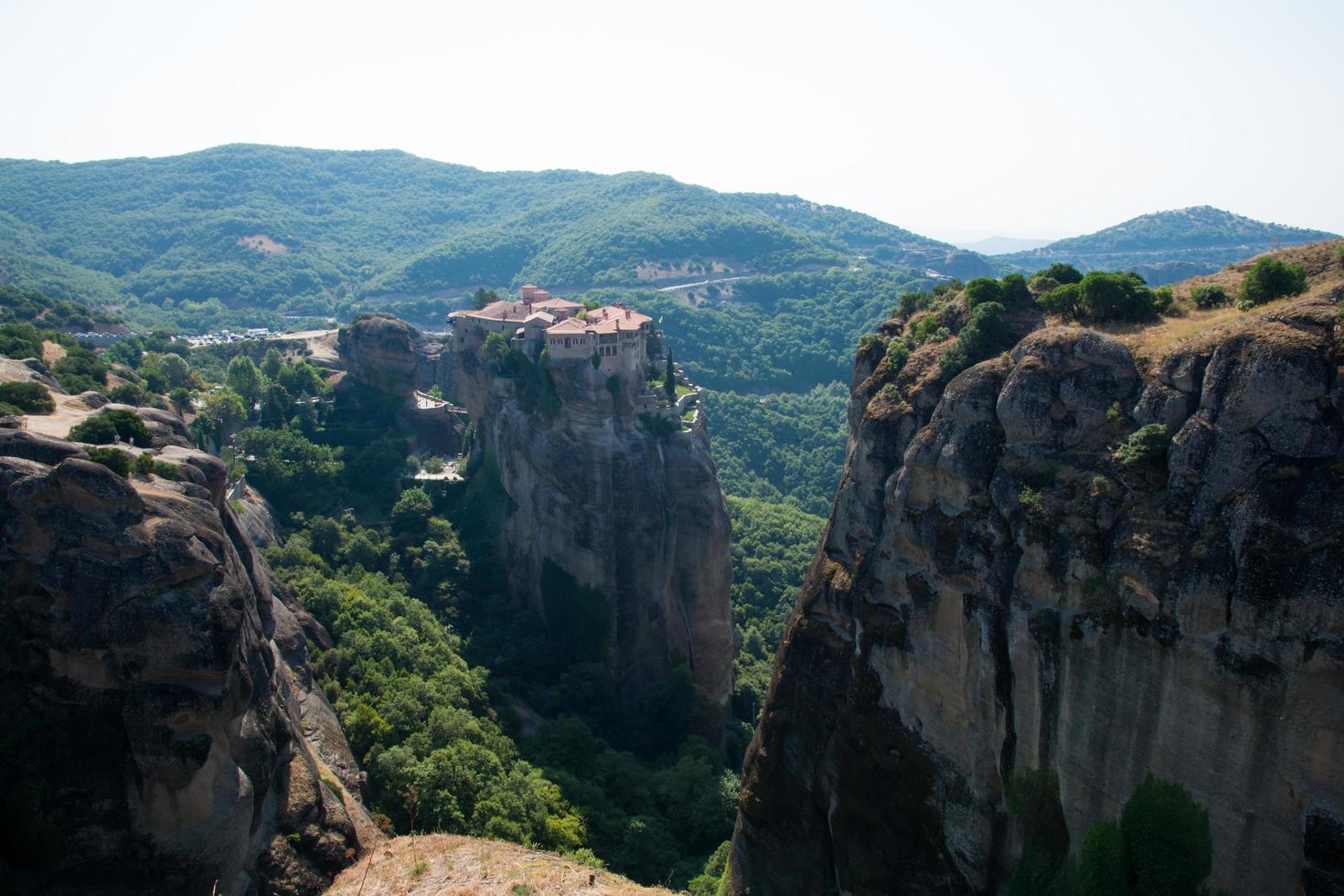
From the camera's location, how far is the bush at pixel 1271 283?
23500mm

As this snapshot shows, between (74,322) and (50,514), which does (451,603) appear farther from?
(74,322)

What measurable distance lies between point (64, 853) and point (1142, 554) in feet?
→ 86.0

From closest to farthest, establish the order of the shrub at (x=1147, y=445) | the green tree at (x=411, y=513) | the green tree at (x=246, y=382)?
the shrub at (x=1147, y=445) < the green tree at (x=411, y=513) < the green tree at (x=246, y=382)

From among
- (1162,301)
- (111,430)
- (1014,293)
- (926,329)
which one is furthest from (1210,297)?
(111,430)

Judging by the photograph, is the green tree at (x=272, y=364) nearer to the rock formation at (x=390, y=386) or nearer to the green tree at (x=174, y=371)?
the green tree at (x=174, y=371)

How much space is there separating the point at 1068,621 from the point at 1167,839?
195 inches

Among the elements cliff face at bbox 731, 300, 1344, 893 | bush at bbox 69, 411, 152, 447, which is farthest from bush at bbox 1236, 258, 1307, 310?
bush at bbox 69, 411, 152, 447

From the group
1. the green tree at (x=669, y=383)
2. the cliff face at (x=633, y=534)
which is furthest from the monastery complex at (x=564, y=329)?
the green tree at (x=669, y=383)

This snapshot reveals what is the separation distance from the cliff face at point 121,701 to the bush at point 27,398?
12.1 metres

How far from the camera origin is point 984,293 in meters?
30.3

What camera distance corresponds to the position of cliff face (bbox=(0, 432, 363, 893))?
24047 mm

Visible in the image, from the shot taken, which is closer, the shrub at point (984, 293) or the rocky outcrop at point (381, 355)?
the shrub at point (984, 293)

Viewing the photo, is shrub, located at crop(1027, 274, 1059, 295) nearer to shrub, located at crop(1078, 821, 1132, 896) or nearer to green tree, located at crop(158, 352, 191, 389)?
shrub, located at crop(1078, 821, 1132, 896)

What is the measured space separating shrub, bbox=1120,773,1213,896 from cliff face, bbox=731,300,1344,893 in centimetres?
31
